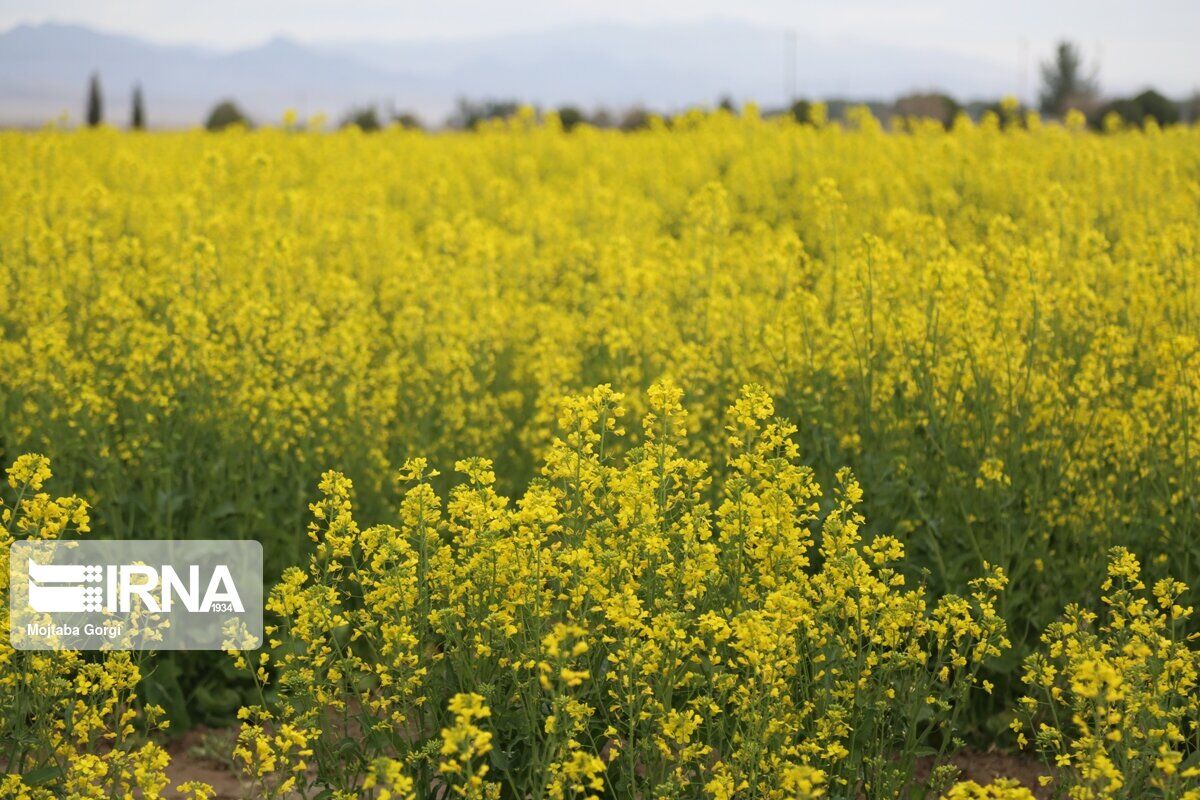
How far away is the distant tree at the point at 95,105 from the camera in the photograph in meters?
42.7

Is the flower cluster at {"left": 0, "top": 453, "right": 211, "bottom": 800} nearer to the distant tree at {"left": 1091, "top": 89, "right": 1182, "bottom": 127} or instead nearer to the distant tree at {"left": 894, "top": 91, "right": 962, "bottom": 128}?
the distant tree at {"left": 1091, "top": 89, "right": 1182, "bottom": 127}

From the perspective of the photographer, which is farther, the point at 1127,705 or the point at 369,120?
the point at 369,120

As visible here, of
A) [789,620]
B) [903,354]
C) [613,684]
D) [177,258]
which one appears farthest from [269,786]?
[177,258]

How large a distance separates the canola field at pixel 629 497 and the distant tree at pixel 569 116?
74.0 feet

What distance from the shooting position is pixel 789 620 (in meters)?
3.17

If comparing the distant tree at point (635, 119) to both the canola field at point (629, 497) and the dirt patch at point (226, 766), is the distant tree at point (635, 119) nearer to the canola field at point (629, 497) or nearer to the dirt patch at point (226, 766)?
the canola field at point (629, 497)

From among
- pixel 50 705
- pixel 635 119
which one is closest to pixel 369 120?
pixel 635 119

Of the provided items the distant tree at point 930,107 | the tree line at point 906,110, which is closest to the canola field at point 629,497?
the tree line at point 906,110

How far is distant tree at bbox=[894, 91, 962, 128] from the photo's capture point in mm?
29359

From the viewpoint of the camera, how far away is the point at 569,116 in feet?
105

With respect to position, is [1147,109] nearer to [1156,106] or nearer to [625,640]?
[1156,106]

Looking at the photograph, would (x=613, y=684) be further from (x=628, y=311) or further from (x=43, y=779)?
(x=628, y=311)

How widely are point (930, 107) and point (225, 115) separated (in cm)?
1868

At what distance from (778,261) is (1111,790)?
373 centimetres
